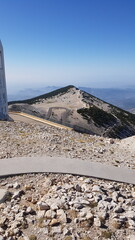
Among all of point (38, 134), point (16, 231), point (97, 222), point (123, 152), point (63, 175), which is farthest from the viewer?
point (38, 134)

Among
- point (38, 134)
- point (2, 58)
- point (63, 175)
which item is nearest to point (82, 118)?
point (2, 58)

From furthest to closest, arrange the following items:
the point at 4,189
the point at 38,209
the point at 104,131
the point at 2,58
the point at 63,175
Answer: the point at 104,131 < the point at 2,58 < the point at 63,175 < the point at 4,189 < the point at 38,209

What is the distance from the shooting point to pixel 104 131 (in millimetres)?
53375

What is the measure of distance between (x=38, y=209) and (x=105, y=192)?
10.3 feet

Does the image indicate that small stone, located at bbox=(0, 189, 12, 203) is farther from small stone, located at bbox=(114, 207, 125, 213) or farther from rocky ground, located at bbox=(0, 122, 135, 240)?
small stone, located at bbox=(114, 207, 125, 213)

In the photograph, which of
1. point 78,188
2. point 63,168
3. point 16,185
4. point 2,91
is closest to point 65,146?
point 63,168

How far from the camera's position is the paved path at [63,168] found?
10.9 m

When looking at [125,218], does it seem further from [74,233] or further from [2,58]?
[2,58]

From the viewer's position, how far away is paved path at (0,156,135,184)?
428 inches

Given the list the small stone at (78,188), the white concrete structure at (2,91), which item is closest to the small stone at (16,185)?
the small stone at (78,188)

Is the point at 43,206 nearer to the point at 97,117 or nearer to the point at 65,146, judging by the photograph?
the point at 65,146

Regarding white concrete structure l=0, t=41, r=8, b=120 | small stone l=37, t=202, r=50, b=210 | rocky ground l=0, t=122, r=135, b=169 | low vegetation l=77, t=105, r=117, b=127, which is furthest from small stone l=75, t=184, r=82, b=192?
low vegetation l=77, t=105, r=117, b=127

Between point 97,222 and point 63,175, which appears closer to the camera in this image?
point 97,222

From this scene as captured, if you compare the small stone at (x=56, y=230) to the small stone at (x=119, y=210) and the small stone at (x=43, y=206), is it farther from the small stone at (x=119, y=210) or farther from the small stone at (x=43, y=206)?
the small stone at (x=119, y=210)
